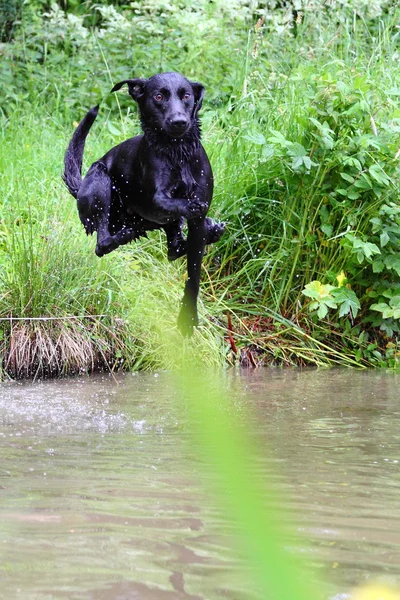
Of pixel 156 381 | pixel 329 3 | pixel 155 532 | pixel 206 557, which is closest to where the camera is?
pixel 206 557

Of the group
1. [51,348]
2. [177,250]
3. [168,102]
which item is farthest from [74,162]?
[51,348]

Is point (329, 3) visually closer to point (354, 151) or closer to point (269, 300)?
point (354, 151)

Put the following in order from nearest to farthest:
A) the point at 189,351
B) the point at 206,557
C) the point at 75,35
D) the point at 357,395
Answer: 1. the point at 206,557
2. the point at 357,395
3. the point at 189,351
4. the point at 75,35

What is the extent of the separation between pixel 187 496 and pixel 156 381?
2647mm

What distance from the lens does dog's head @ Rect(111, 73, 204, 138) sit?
3707mm

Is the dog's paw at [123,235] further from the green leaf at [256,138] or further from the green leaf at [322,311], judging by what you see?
the green leaf at [322,311]

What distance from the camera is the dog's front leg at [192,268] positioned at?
13.3ft

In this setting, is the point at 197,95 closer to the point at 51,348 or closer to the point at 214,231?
the point at 214,231

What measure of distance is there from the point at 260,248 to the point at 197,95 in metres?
2.80

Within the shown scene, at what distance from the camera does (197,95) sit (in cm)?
401

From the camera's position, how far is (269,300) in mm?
6535

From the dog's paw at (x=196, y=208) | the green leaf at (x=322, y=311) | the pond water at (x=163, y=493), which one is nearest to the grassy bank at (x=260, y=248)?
the green leaf at (x=322, y=311)

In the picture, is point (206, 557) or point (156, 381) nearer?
point (206, 557)

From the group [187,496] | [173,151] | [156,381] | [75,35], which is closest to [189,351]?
[156,381]
